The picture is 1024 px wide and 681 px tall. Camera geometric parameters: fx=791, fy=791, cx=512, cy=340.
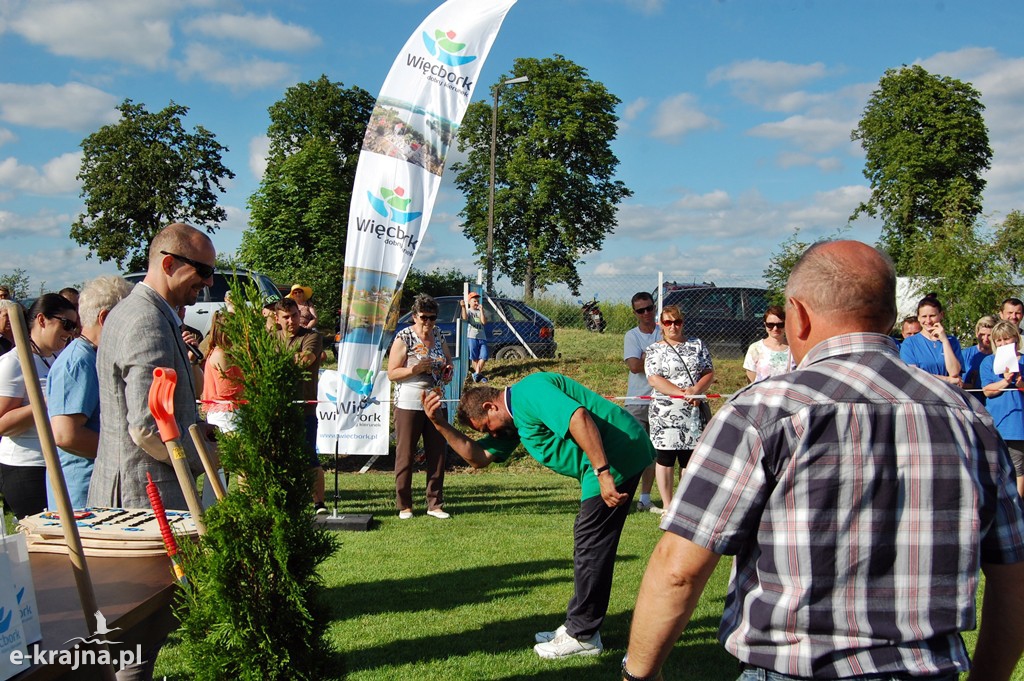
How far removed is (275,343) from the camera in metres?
2.41

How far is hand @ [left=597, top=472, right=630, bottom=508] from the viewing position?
4.18m

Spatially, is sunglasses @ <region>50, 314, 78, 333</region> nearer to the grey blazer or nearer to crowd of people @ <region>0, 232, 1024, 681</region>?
the grey blazer

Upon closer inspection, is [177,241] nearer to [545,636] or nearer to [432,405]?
[432,405]

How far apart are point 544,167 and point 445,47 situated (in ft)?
121

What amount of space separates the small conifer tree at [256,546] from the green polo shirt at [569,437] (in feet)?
6.60

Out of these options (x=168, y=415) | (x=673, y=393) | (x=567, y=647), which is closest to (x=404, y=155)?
(x=673, y=393)

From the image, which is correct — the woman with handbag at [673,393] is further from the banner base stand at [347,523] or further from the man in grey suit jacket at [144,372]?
the man in grey suit jacket at [144,372]

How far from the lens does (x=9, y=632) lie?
174cm

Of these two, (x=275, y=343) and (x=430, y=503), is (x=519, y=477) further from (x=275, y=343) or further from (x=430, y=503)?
(x=275, y=343)

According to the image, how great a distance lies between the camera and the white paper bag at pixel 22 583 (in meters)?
1.80

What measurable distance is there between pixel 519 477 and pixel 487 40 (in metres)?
6.12

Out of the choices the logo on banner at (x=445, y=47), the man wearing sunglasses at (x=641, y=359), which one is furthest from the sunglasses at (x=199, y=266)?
the man wearing sunglasses at (x=641, y=359)

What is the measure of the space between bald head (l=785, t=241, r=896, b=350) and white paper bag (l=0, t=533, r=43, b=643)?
196 centimetres

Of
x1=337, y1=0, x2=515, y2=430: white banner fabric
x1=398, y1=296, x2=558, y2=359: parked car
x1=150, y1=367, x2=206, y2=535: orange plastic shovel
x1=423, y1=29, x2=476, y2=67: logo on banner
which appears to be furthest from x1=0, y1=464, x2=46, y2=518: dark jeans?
x1=398, y1=296, x2=558, y2=359: parked car
